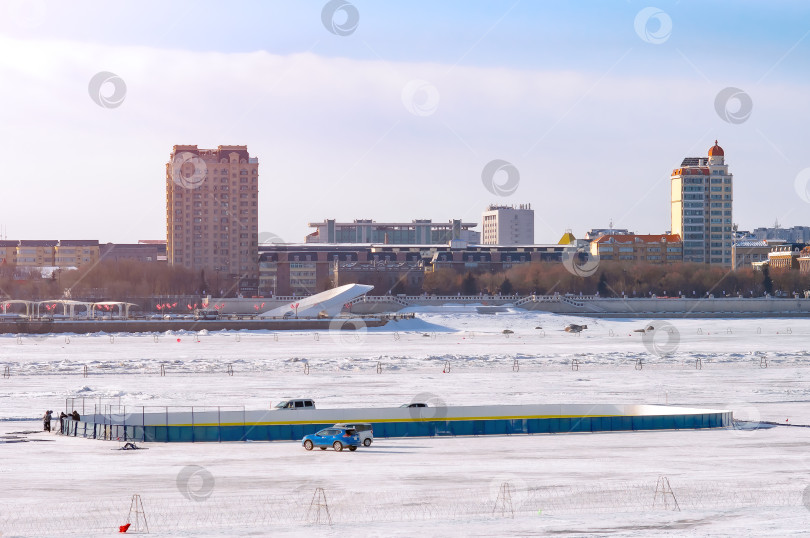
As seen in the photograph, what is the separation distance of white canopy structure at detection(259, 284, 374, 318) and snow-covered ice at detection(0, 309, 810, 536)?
63745mm

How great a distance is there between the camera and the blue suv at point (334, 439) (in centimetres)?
3688

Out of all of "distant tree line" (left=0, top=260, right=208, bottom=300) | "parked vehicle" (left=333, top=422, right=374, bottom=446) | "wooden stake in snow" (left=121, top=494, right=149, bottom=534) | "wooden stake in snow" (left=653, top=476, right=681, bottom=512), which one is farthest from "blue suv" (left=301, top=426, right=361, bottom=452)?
"distant tree line" (left=0, top=260, right=208, bottom=300)

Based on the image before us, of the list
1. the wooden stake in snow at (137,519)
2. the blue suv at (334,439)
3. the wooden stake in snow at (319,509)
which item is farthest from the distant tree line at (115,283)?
the wooden stake in snow at (137,519)

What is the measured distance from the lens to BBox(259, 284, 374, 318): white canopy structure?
137375 millimetres

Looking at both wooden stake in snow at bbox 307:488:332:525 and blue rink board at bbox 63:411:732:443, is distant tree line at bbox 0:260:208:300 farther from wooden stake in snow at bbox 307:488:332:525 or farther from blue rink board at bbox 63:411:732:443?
wooden stake in snow at bbox 307:488:332:525

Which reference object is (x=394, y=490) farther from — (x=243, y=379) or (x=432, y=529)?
(x=243, y=379)

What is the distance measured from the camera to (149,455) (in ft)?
117

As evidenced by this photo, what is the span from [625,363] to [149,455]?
41084mm

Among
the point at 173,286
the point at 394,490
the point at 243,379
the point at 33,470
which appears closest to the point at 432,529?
the point at 394,490

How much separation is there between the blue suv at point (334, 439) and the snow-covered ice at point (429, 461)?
0.55 metres

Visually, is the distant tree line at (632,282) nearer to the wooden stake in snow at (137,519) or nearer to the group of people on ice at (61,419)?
the group of people on ice at (61,419)

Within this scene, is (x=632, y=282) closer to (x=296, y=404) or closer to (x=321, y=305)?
(x=321, y=305)

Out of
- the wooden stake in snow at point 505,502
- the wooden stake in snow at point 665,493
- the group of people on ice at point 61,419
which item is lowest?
the wooden stake in snow at point 505,502

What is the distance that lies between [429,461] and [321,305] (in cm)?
10740
